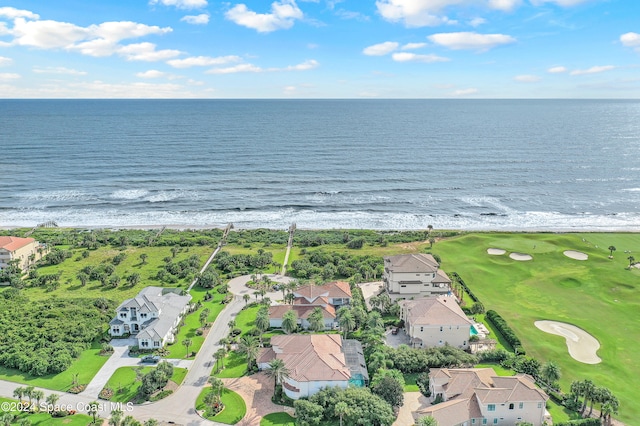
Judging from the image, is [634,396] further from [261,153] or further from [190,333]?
[261,153]

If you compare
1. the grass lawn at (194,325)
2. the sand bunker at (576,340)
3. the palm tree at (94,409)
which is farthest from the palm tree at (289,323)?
the sand bunker at (576,340)

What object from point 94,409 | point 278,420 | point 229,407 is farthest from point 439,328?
point 94,409

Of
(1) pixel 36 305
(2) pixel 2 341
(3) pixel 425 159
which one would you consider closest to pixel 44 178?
(1) pixel 36 305

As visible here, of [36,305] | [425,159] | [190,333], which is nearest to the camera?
[190,333]

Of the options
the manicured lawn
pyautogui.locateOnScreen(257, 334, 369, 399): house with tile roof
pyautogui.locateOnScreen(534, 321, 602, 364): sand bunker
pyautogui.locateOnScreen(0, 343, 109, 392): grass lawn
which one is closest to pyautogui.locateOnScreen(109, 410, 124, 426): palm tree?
pyautogui.locateOnScreen(0, 343, 109, 392): grass lawn

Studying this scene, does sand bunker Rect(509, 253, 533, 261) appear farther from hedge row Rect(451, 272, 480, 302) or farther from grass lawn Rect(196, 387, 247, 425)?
grass lawn Rect(196, 387, 247, 425)

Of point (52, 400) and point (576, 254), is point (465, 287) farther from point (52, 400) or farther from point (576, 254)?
point (52, 400)
